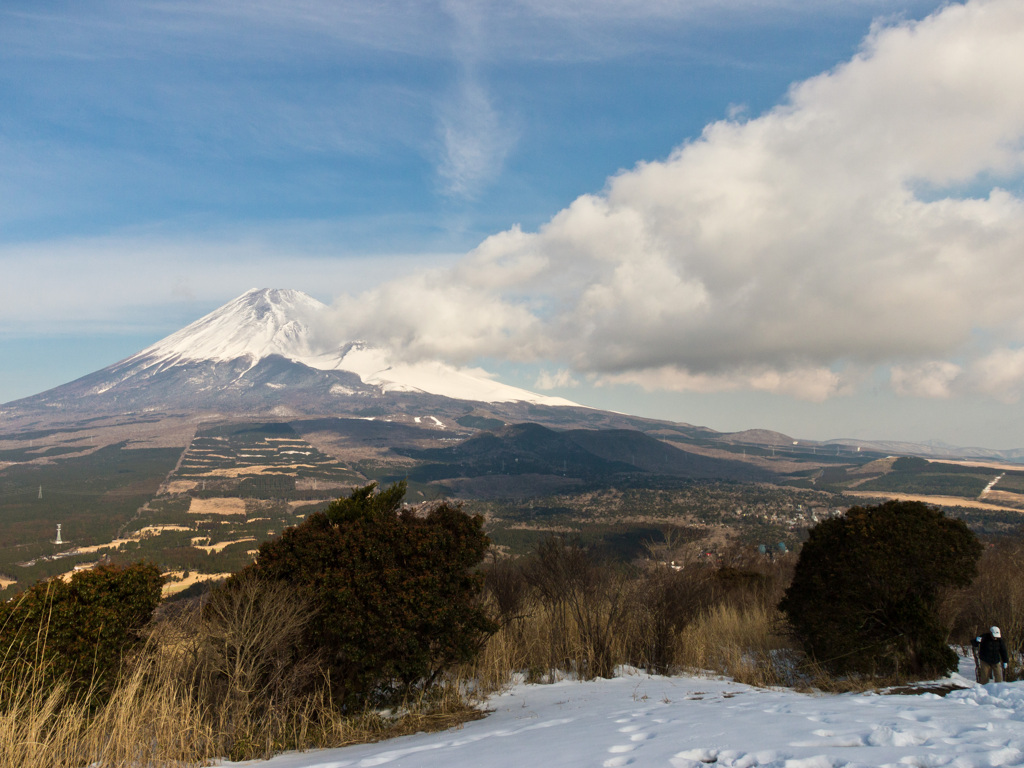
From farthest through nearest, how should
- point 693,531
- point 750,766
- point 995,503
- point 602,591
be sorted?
1. point 995,503
2. point 693,531
3. point 602,591
4. point 750,766

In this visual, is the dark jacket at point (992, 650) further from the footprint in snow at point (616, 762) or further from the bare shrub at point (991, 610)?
A: the footprint in snow at point (616, 762)

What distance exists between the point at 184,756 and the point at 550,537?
8671 millimetres

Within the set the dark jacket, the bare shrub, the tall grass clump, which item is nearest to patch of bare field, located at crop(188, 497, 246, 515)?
the tall grass clump

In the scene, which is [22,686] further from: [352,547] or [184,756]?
[352,547]

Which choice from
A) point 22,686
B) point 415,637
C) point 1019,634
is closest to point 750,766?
point 415,637

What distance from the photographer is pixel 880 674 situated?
30.9 ft

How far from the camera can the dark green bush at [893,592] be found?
9.16 meters

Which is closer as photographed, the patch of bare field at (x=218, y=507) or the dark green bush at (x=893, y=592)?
the dark green bush at (x=893, y=592)

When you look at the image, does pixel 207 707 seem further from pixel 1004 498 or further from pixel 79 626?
pixel 1004 498

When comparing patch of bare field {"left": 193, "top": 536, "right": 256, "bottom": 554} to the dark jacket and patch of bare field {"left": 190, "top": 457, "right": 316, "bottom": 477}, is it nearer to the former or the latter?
the dark jacket

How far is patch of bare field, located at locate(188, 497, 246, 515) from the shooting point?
389ft

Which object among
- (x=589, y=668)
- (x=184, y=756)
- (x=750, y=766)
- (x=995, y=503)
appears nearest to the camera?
(x=750, y=766)

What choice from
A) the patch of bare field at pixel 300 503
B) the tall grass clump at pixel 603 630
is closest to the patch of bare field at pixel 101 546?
the patch of bare field at pixel 300 503

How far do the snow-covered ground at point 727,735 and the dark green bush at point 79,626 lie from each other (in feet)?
8.36
